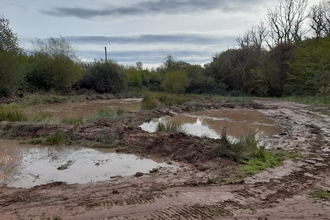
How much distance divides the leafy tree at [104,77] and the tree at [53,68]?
297 cm

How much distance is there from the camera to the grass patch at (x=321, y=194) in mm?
4969

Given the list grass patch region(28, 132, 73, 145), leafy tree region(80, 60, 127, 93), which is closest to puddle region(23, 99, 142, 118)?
grass patch region(28, 132, 73, 145)

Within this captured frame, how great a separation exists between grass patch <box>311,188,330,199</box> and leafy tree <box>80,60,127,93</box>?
33935 millimetres

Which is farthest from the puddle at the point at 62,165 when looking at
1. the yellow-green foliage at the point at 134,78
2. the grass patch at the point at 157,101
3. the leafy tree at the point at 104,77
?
the yellow-green foliage at the point at 134,78

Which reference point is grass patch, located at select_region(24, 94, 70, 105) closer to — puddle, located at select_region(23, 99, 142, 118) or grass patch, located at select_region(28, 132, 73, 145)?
puddle, located at select_region(23, 99, 142, 118)

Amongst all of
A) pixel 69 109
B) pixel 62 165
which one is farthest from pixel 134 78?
pixel 62 165

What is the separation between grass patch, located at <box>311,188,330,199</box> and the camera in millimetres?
4969

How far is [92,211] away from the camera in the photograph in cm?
450

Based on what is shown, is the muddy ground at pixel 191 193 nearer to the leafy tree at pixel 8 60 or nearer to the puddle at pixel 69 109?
the puddle at pixel 69 109

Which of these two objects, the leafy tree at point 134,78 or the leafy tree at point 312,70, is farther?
the leafy tree at point 134,78

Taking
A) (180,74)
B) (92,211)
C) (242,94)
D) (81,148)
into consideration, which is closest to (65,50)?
(180,74)

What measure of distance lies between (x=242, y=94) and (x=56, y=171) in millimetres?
31006

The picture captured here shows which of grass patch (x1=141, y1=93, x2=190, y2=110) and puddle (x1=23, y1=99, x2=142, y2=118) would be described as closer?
puddle (x1=23, y1=99, x2=142, y2=118)

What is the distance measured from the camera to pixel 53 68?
3244 centimetres
